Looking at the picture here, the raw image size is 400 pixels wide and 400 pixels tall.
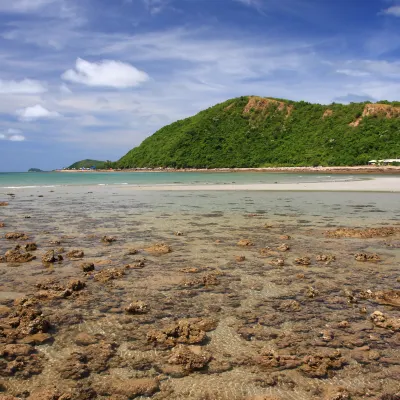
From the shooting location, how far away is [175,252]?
1147 cm

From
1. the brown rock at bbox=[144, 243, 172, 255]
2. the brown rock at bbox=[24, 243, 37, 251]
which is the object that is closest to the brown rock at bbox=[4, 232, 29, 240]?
the brown rock at bbox=[24, 243, 37, 251]

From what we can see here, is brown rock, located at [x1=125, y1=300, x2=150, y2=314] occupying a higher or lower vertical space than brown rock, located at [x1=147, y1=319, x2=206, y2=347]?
higher

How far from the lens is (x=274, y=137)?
5344 inches

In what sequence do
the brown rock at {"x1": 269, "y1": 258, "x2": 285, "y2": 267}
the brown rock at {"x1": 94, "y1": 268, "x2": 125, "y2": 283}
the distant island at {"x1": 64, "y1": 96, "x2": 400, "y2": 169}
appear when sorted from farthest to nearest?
the distant island at {"x1": 64, "y1": 96, "x2": 400, "y2": 169} → the brown rock at {"x1": 269, "y1": 258, "x2": 285, "y2": 267} → the brown rock at {"x1": 94, "y1": 268, "x2": 125, "y2": 283}

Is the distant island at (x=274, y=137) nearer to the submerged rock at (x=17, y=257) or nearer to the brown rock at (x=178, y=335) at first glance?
the submerged rock at (x=17, y=257)

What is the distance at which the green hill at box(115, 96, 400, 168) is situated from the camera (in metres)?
110

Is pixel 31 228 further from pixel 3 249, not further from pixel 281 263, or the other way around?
pixel 281 263

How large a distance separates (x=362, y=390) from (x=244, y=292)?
3544 millimetres

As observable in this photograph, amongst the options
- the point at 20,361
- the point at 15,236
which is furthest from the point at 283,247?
the point at 15,236

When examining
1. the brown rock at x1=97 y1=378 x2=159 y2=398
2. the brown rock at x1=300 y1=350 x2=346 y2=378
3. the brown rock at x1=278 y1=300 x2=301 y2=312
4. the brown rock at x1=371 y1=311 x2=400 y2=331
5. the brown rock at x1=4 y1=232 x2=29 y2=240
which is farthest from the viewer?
the brown rock at x1=4 y1=232 x2=29 y2=240

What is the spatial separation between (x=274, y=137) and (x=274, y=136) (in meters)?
0.42

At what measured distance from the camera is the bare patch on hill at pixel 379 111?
119 m

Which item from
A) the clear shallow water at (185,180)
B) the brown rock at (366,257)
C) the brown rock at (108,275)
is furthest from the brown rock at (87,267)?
the clear shallow water at (185,180)

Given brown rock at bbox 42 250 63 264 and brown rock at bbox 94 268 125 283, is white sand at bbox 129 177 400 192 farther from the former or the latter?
brown rock at bbox 94 268 125 283
